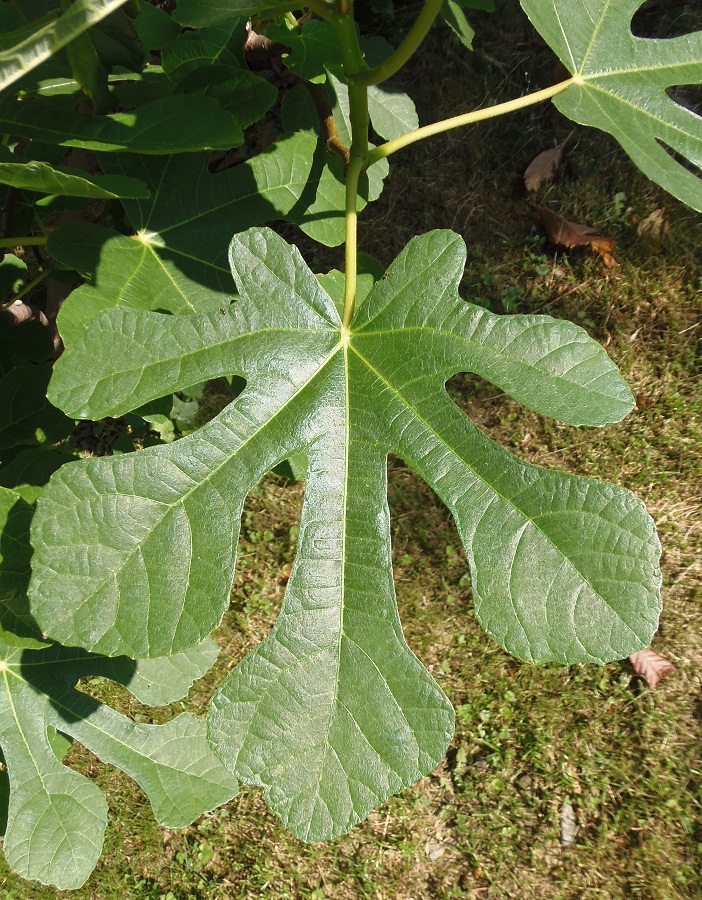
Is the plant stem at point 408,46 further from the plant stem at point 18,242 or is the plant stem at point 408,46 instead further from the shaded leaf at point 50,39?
the plant stem at point 18,242

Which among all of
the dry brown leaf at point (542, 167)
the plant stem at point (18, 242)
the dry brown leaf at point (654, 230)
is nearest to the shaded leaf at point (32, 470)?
the plant stem at point (18, 242)

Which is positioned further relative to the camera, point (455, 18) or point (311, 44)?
point (455, 18)

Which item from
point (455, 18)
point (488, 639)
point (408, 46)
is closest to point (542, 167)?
point (455, 18)

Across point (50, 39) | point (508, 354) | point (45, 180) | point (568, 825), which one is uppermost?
point (50, 39)

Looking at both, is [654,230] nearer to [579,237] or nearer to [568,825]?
[579,237]

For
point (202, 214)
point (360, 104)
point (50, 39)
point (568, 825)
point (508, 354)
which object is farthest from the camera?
point (568, 825)

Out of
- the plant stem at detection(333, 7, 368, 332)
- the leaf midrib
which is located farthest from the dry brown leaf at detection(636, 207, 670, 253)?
the leaf midrib

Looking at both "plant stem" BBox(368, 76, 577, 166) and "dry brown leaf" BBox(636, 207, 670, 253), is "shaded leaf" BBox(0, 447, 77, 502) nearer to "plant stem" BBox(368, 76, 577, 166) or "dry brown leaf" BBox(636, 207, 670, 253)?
"plant stem" BBox(368, 76, 577, 166)
